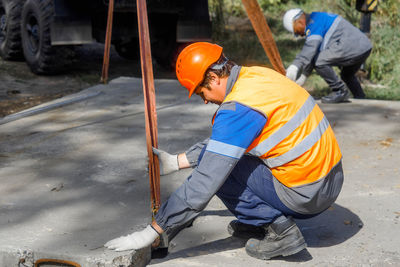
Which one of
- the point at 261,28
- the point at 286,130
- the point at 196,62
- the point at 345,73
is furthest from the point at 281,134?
the point at 345,73

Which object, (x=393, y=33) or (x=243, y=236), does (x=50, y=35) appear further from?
(x=243, y=236)

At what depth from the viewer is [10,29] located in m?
8.65

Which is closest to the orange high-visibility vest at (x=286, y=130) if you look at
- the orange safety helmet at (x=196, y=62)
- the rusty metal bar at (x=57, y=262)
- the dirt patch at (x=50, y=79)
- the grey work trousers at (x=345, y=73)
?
the orange safety helmet at (x=196, y=62)

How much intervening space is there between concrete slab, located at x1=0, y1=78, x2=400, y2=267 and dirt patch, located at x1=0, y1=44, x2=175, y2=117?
1317 millimetres

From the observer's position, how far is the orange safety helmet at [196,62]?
2.58 meters

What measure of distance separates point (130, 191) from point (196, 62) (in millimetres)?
1348

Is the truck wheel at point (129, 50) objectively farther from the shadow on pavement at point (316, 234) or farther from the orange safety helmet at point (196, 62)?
the orange safety helmet at point (196, 62)

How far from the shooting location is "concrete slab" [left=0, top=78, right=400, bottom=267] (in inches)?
113

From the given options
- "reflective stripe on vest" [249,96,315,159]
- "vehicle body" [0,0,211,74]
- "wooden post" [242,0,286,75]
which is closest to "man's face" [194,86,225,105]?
"reflective stripe on vest" [249,96,315,159]

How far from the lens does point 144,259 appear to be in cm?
283

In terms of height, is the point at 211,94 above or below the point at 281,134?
above

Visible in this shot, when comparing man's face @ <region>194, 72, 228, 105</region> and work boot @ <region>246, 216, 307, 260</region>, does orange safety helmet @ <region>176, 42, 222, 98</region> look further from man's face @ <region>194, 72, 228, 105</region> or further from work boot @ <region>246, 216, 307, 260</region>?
work boot @ <region>246, 216, 307, 260</region>

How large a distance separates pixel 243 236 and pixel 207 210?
16.5 inches

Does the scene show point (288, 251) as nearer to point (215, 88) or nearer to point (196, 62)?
point (215, 88)
